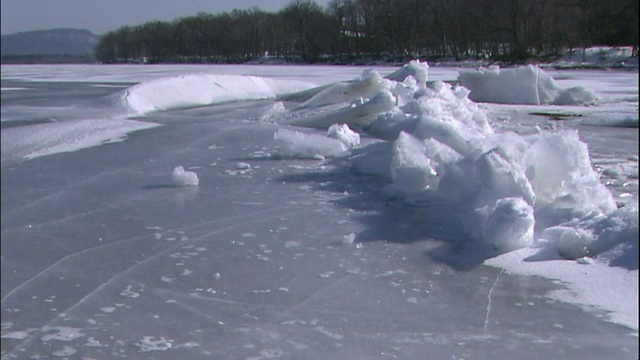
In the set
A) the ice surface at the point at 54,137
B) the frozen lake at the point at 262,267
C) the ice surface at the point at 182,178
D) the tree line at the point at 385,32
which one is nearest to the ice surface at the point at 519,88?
the frozen lake at the point at 262,267

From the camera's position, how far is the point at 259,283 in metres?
2.02

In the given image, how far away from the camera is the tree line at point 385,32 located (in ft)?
7.15

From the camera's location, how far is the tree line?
218 centimetres

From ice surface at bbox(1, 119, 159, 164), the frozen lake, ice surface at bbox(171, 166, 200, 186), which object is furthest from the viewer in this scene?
ice surface at bbox(171, 166, 200, 186)

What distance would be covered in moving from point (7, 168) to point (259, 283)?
1.10 meters

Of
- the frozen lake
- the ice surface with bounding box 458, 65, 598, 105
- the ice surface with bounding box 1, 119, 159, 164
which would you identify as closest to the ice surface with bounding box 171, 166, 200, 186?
the frozen lake

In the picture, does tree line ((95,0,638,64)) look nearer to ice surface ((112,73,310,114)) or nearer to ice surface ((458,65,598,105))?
ice surface ((112,73,310,114))

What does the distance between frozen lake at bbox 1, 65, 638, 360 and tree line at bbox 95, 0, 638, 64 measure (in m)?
0.36

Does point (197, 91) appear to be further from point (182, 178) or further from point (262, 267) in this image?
point (262, 267)

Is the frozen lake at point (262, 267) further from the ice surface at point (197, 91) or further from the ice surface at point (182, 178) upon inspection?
the ice surface at point (197, 91)

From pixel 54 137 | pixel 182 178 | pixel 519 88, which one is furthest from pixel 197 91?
pixel 54 137

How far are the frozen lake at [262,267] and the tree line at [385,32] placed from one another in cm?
36

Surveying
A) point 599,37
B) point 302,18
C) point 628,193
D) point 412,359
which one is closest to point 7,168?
point 412,359

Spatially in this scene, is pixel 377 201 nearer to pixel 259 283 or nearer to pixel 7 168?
pixel 259 283
